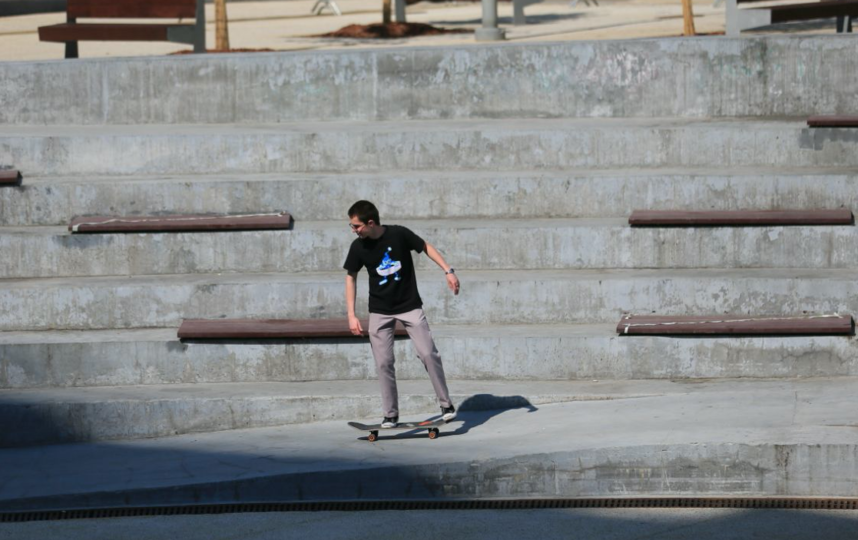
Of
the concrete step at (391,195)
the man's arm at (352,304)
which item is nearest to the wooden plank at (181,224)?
the concrete step at (391,195)

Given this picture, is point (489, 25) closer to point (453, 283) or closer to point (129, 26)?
point (129, 26)

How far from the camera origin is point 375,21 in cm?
2555

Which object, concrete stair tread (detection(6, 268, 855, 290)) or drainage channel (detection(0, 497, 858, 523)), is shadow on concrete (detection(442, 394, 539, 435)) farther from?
drainage channel (detection(0, 497, 858, 523))

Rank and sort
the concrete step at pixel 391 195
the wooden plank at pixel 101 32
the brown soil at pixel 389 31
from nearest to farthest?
1. the concrete step at pixel 391 195
2. the wooden plank at pixel 101 32
3. the brown soil at pixel 389 31

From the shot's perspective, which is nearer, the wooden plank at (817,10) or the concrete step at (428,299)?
the concrete step at (428,299)

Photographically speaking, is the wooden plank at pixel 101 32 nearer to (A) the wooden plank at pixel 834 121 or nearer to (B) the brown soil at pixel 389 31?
(B) the brown soil at pixel 389 31

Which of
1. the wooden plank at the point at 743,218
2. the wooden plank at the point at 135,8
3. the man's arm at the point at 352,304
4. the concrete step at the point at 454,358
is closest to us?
the man's arm at the point at 352,304

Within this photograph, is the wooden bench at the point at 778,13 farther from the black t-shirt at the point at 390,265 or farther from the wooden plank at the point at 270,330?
the black t-shirt at the point at 390,265

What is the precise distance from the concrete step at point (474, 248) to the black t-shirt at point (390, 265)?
2228mm

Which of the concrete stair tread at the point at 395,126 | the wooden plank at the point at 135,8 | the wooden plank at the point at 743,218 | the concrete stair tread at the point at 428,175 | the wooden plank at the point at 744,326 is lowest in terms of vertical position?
the wooden plank at the point at 744,326

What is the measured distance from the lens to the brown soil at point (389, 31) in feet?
69.9

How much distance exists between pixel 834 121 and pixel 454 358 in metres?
4.40

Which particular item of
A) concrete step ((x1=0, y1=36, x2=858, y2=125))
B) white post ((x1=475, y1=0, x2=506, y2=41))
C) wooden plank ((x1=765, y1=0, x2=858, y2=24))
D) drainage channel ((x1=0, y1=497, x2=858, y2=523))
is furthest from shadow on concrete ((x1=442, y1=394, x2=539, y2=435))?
white post ((x1=475, y1=0, x2=506, y2=41))

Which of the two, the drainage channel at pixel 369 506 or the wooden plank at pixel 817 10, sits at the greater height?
the wooden plank at pixel 817 10
